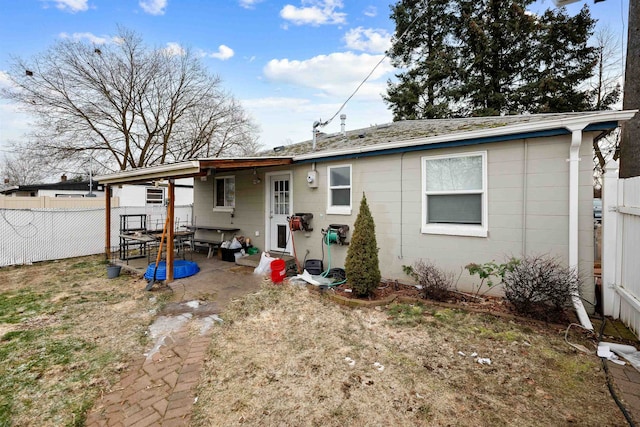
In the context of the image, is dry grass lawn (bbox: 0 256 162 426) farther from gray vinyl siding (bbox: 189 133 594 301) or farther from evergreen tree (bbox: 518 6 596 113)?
evergreen tree (bbox: 518 6 596 113)

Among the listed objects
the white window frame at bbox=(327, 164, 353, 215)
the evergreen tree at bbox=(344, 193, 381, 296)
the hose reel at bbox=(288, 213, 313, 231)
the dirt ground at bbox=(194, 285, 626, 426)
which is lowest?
the dirt ground at bbox=(194, 285, 626, 426)

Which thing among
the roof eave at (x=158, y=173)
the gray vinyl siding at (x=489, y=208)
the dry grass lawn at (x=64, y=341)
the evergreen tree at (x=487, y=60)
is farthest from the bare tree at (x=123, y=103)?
the gray vinyl siding at (x=489, y=208)

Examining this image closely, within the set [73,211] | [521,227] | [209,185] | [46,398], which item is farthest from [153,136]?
[521,227]

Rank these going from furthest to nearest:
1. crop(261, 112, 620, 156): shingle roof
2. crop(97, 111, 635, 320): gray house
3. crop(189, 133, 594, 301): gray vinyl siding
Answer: crop(261, 112, 620, 156): shingle roof → crop(189, 133, 594, 301): gray vinyl siding → crop(97, 111, 635, 320): gray house

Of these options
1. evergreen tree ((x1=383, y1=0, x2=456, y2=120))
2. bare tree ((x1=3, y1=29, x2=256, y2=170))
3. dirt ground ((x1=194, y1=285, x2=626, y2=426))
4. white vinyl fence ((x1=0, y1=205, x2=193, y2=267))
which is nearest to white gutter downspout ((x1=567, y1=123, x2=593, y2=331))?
dirt ground ((x1=194, y1=285, x2=626, y2=426))

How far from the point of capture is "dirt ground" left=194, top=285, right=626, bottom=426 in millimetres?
2227

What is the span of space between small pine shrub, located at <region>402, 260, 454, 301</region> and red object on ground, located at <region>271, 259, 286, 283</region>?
2620 millimetres

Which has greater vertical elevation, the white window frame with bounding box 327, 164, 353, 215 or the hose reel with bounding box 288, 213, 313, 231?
the white window frame with bounding box 327, 164, 353, 215

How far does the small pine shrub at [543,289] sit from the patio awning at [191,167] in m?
5.00

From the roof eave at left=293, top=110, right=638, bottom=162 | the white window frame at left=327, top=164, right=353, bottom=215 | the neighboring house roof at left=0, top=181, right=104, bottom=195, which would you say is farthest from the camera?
the neighboring house roof at left=0, top=181, right=104, bottom=195

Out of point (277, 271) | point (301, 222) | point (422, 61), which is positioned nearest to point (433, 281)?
point (277, 271)

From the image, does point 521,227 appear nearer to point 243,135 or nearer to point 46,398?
point 46,398

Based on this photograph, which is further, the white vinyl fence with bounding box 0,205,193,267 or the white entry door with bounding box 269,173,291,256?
the white vinyl fence with bounding box 0,205,193,267

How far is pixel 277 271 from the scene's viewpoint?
588 cm
